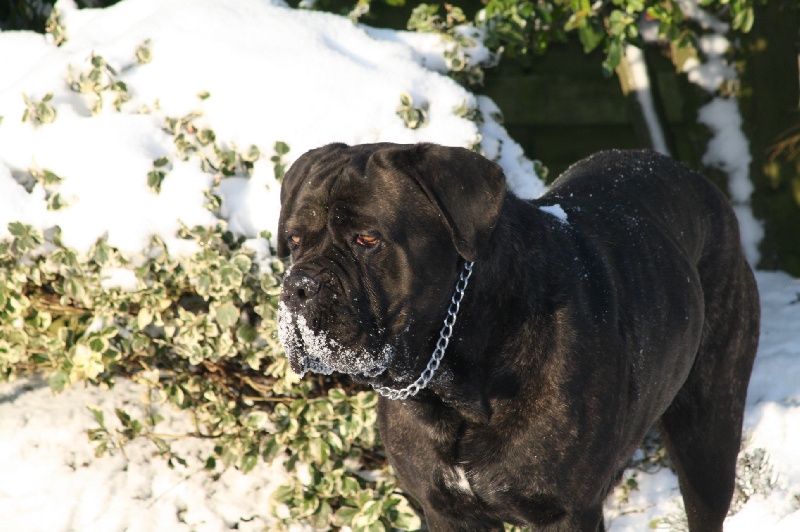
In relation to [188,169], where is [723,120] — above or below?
above

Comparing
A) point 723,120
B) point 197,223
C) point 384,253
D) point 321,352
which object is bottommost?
point 197,223

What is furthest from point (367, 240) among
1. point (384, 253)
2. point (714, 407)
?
point (714, 407)

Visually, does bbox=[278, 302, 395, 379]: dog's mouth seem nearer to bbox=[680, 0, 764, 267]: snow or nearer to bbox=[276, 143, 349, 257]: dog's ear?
bbox=[276, 143, 349, 257]: dog's ear

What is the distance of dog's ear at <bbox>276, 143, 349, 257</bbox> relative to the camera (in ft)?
8.46

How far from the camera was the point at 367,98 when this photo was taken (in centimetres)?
366

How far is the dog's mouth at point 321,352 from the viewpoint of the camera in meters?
2.25

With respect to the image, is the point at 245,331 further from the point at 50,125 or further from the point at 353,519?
the point at 50,125

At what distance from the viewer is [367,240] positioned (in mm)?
Answer: 2277

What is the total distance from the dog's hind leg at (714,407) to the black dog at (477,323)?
0.37 m

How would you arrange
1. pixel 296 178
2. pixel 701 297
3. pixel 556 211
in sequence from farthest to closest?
pixel 701 297
pixel 556 211
pixel 296 178

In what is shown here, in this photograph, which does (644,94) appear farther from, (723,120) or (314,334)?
(314,334)

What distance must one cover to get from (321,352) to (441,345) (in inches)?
13.1

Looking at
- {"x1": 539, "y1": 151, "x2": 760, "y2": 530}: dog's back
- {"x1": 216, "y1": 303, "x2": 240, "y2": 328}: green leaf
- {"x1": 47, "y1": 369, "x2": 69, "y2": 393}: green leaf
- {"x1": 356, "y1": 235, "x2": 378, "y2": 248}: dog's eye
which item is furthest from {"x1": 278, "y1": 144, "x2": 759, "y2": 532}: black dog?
{"x1": 47, "y1": 369, "x2": 69, "y2": 393}: green leaf

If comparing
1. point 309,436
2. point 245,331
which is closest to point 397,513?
point 309,436
